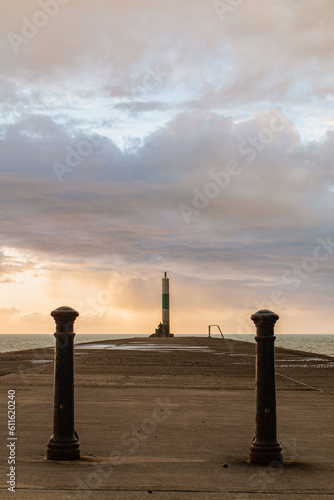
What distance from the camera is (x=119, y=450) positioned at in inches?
253

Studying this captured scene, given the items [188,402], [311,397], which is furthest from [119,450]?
[311,397]

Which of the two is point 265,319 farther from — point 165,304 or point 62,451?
point 165,304

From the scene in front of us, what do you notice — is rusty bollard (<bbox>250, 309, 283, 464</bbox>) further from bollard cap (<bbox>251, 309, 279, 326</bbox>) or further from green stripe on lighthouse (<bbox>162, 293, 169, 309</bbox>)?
green stripe on lighthouse (<bbox>162, 293, 169, 309</bbox>)

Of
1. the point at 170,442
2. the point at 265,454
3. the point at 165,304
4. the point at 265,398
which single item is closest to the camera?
the point at 265,454

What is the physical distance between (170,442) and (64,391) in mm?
1462

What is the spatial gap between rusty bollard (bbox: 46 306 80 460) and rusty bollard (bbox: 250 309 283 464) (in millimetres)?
1690

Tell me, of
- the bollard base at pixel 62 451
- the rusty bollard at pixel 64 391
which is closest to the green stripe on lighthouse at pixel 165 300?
the rusty bollard at pixel 64 391

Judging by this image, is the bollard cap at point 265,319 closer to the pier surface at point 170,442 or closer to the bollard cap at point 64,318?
the pier surface at point 170,442

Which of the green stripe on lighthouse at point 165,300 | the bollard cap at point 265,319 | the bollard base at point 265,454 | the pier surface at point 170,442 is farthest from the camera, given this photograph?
the green stripe on lighthouse at point 165,300

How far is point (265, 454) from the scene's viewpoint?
235 inches

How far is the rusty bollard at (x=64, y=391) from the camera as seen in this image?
19.8ft

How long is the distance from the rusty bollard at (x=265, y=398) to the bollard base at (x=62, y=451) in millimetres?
1634

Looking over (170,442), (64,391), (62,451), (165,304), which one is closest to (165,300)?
(165,304)

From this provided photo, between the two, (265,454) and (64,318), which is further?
(64,318)
